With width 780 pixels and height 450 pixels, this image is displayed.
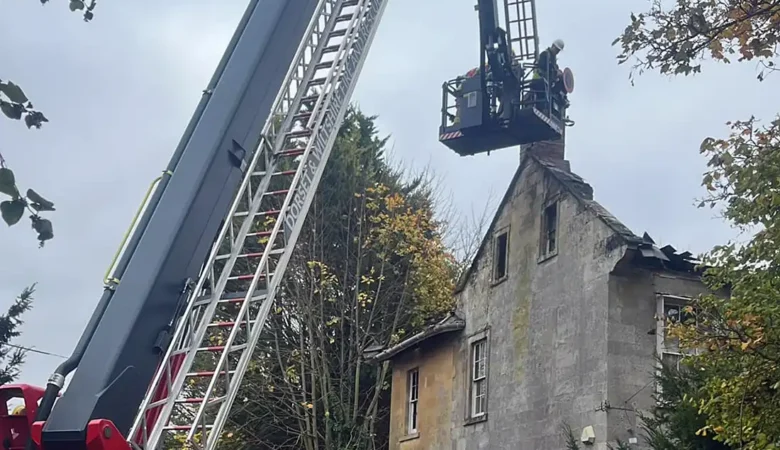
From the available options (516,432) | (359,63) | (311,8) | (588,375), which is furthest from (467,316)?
(311,8)

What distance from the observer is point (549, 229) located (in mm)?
17641

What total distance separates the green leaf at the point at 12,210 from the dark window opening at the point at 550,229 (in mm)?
14410

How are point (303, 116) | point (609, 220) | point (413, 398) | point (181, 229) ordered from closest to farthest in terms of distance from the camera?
point (181, 229) → point (303, 116) → point (609, 220) → point (413, 398)

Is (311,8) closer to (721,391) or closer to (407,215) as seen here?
(721,391)

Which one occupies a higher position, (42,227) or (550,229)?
(550,229)

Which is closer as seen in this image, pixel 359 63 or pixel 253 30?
pixel 253 30

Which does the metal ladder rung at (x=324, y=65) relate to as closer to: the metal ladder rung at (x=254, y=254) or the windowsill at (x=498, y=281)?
the metal ladder rung at (x=254, y=254)

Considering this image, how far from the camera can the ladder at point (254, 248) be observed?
8.01 metres

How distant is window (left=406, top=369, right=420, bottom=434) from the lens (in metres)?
21.5

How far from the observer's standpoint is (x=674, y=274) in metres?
15.2

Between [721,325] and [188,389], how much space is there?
17.1ft

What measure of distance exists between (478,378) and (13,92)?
637 inches

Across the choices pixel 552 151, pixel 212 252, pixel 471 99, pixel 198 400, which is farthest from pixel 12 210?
pixel 552 151

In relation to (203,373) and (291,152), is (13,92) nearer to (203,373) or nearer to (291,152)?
(203,373)
